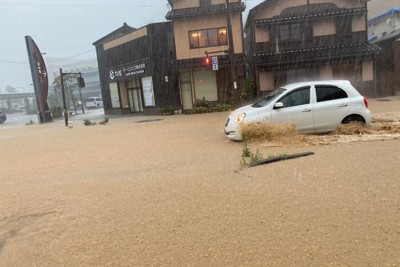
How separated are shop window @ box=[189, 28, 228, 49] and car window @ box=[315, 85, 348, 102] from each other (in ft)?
52.8

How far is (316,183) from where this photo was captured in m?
5.08

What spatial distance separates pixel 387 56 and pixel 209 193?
1012 inches

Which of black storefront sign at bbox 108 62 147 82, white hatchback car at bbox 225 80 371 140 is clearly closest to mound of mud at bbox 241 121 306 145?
white hatchback car at bbox 225 80 371 140

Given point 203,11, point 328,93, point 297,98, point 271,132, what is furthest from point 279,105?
point 203,11

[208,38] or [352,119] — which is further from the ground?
[208,38]

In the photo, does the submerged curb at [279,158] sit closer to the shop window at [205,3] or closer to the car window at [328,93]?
the car window at [328,93]

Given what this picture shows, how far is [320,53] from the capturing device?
23016 mm

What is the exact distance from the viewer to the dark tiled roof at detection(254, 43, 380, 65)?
22.7 meters

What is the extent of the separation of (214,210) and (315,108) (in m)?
5.37

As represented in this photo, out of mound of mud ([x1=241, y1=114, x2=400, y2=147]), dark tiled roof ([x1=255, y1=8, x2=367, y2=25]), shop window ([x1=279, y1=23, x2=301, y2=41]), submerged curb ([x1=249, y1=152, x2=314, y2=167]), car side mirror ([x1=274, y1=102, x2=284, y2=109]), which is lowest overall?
submerged curb ([x1=249, y1=152, x2=314, y2=167])

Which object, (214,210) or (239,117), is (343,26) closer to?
(239,117)

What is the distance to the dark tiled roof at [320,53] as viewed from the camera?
22.7 meters

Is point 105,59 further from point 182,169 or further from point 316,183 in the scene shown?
point 316,183

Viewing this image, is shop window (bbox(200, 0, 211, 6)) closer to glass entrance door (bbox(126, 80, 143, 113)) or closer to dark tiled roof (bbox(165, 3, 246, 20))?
dark tiled roof (bbox(165, 3, 246, 20))
